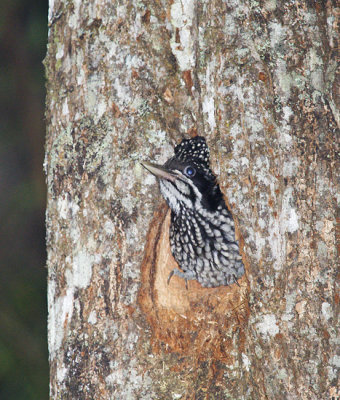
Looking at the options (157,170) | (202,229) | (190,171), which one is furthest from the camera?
(202,229)

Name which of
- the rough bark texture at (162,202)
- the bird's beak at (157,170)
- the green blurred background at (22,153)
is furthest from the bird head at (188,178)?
the green blurred background at (22,153)

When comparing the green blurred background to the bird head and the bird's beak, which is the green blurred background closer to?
the bird head

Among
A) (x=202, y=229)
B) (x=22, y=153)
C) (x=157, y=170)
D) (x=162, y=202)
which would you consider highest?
(x=22, y=153)

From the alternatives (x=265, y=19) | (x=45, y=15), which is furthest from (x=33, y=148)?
(x=265, y=19)

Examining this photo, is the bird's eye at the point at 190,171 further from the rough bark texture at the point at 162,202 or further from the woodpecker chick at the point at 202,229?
the rough bark texture at the point at 162,202

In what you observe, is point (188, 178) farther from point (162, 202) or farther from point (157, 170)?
point (157, 170)

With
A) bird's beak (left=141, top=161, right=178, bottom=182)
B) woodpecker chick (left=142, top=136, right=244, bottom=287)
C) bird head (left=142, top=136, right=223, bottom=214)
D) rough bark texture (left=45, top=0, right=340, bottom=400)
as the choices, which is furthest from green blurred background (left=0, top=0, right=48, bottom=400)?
bird's beak (left=141, top=161, right=178, bottom=182)

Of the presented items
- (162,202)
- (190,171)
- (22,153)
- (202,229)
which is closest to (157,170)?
(162,202)
